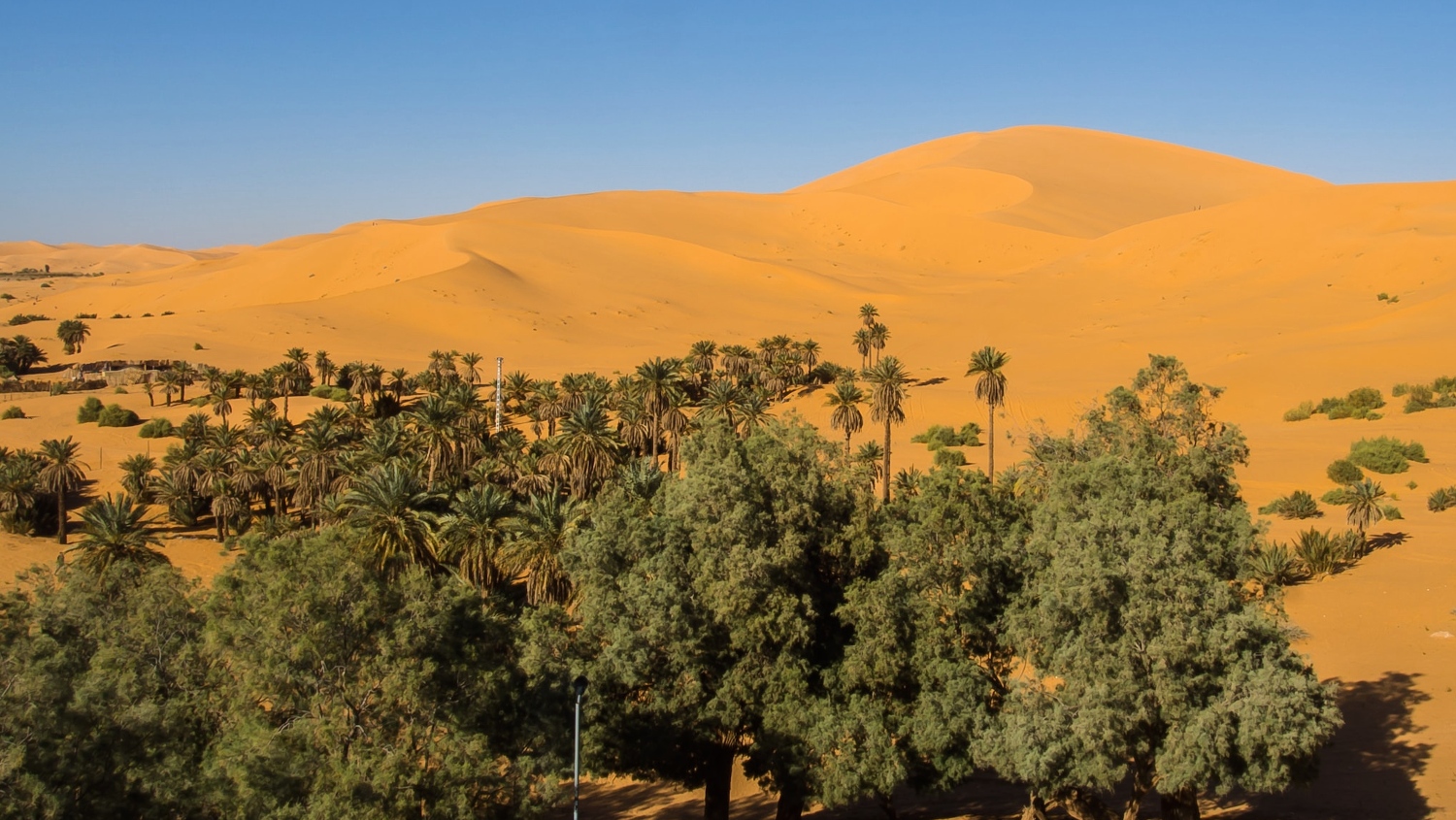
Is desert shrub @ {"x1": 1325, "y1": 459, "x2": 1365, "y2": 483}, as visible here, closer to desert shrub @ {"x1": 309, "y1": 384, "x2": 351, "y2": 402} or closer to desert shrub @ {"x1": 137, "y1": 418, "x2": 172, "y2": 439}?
desert shrub @ {"x1": 309, "y1": 384, "x2": 351, "y2": 402}

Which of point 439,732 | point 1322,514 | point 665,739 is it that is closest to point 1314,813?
point 665,739

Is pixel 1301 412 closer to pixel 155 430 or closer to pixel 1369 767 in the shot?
pixel 1369 767

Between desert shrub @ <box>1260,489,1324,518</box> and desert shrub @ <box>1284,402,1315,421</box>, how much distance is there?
1611 cm

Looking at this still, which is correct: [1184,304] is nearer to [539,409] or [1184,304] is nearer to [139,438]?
[539,409]

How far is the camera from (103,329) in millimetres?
80375

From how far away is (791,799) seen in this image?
1689 centimetres

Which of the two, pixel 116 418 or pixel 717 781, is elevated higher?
pixel 116 418

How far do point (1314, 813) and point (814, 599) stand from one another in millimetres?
8065

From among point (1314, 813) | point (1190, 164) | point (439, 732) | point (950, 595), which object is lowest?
point (1314, 813)

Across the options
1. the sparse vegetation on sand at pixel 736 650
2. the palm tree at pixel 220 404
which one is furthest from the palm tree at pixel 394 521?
the palm tree at pixel 220 404

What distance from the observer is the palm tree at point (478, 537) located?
25.7 metres

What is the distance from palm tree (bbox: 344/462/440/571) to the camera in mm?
24141

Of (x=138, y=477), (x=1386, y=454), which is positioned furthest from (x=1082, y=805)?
(x=138, y=477)

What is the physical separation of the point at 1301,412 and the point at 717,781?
133 feet
